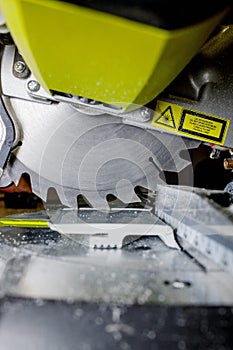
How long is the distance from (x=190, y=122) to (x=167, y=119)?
0.21 feet

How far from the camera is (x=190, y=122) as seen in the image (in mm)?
1047

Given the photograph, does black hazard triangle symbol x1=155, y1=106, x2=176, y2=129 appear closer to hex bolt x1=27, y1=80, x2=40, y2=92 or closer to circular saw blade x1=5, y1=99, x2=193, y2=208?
circular saw blade x1=5, y1=99, x2=193, y2=208

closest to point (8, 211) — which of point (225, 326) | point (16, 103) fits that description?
point (16, 103)

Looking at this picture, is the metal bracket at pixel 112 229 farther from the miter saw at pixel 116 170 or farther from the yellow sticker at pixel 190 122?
the yellow sticker at pixel 190 122

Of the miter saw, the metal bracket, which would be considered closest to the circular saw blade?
the miter saw

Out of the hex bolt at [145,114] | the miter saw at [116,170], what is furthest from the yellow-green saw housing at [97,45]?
the hex bolt at [145,114]

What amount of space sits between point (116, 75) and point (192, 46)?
Result: 14cm

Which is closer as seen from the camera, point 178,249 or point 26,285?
point 26,285

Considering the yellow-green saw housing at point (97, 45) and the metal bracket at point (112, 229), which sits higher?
the yellow-green saw housing at point (97, 45)

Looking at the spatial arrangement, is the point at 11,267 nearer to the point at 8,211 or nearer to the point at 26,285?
the point at 26,285

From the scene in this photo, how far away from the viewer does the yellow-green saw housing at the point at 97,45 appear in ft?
1.88

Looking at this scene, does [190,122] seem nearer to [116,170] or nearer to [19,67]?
[116,170]

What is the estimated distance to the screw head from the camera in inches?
41.0

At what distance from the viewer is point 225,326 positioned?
49 centimetres
